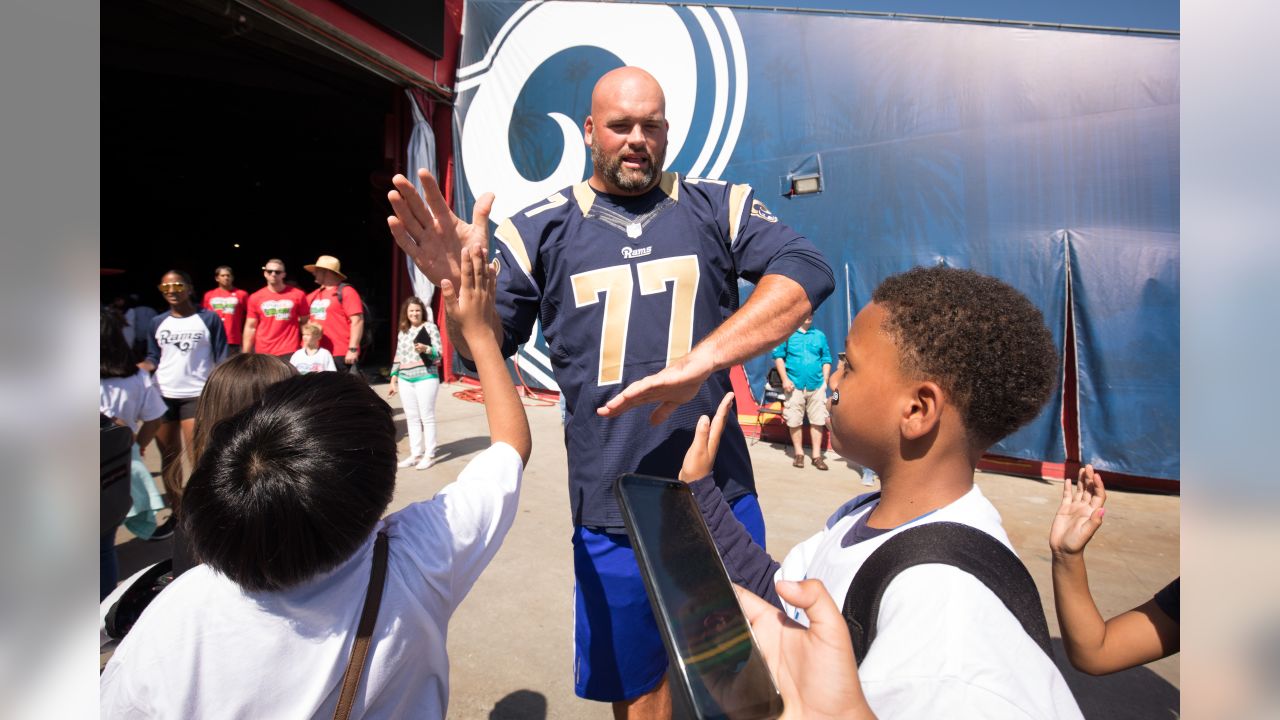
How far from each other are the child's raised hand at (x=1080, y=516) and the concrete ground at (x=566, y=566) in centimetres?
149

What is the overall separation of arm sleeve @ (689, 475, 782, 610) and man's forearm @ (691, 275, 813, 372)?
266mm

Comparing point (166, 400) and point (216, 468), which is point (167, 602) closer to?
point (216, 468)

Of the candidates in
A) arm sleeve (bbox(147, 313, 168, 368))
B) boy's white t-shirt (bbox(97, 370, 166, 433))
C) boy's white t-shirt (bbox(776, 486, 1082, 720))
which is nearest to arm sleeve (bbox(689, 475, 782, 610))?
boy's white t-shirt (bbox(776, 486, 1082, 720))

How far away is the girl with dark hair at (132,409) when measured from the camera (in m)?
2.97

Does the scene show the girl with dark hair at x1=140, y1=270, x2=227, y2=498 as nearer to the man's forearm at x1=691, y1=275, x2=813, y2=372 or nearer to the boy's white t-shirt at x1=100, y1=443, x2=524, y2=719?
the boy's white t-shirt at x1=100, y1=443, x2=524, y2=719

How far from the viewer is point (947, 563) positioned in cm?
79

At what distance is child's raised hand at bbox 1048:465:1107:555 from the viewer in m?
1.47

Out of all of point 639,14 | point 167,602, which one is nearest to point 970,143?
point 639,14

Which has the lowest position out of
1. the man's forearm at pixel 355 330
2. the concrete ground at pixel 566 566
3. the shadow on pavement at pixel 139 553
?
the concrete ground at pixel 566 566

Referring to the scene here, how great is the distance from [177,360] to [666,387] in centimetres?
452

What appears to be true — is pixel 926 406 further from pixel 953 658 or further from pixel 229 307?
pixel 229 307

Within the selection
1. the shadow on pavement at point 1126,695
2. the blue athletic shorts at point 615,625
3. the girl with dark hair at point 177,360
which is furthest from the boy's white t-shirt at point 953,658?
the girl with dark hair at point 177,360

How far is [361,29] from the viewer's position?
7629 millimetres

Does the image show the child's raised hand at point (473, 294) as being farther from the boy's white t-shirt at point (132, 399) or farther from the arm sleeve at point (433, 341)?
the arm sleeve at point (433, 341)
